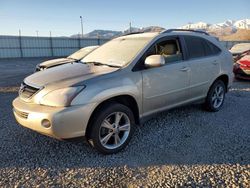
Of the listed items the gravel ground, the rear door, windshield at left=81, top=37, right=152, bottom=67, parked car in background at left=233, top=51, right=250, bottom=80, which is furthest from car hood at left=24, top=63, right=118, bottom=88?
parked car in background at left=233, top=51, right=250, bottom=80

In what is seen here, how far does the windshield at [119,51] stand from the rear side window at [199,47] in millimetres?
1011

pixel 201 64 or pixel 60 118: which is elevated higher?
pixel 201 64

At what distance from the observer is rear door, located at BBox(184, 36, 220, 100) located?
4.89m

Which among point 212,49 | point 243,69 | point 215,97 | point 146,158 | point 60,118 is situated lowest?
point 146,158

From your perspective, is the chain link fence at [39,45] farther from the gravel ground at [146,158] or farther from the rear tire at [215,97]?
the rear tire at [215,97]

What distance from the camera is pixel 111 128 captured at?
3.73m

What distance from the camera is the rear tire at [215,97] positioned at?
216 inches

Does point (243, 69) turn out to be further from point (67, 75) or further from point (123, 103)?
point (67, 75)

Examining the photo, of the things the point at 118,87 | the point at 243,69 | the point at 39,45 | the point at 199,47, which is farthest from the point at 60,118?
the point at 39,45

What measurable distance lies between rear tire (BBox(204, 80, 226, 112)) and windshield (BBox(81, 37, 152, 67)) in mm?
2016

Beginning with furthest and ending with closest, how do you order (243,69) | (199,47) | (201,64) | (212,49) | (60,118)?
(243,69)
(212,49)
(199,47)
(201,64)
(60,118)

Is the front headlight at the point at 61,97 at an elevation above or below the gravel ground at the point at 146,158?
above

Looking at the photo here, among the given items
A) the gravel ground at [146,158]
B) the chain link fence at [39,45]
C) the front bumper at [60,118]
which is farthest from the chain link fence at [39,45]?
the front bumper at [60,118]

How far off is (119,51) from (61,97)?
160cm
